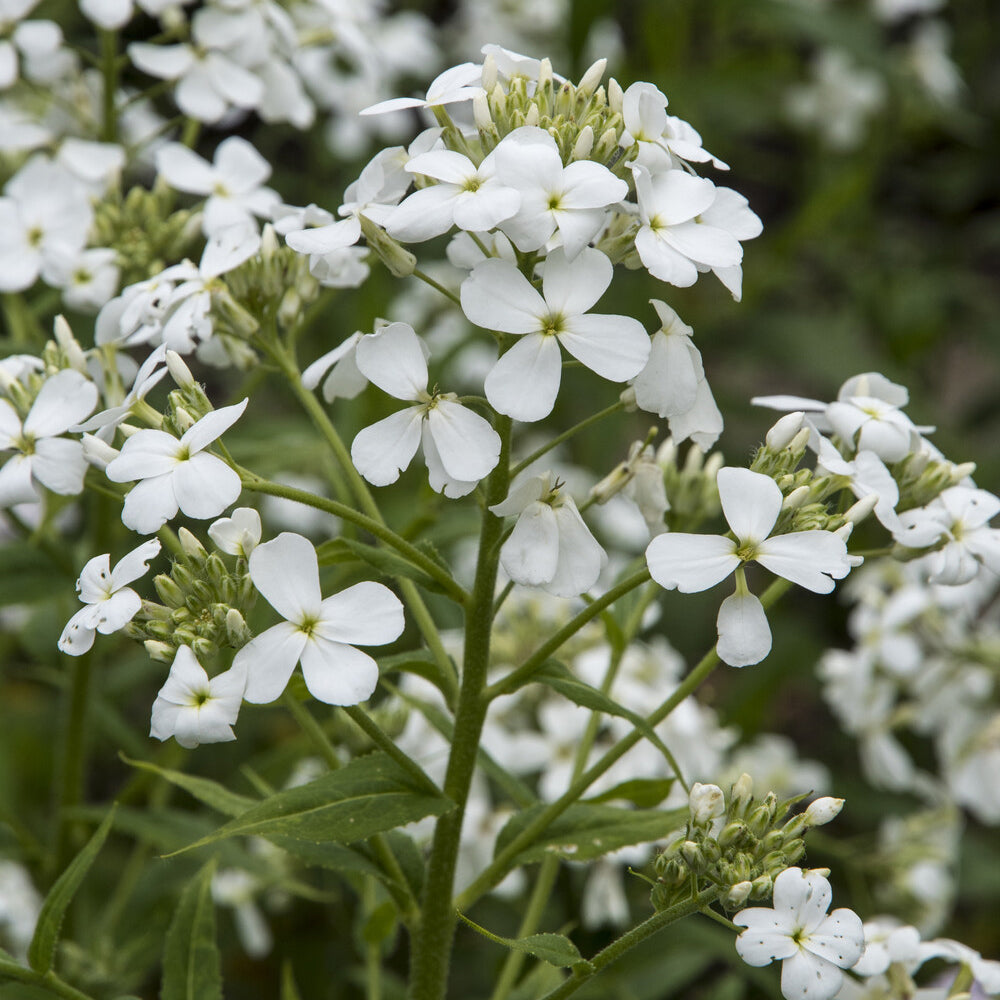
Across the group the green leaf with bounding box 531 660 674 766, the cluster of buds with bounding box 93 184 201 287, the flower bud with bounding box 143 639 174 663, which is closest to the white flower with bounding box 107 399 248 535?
the flower bud with bounding box 143 639 174 663

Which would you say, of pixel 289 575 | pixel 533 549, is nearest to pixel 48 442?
pixel 289 575

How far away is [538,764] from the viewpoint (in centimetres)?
257

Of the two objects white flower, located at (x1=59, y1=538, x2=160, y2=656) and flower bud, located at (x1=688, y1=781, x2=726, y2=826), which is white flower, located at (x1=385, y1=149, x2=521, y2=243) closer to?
white flower, located at (x1=59, y1=538, x2=160, y2=656)

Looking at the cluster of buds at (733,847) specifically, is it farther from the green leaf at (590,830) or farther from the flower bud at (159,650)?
the flower bud at (159,650)

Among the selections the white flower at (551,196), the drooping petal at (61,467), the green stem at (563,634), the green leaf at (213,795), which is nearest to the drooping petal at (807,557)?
the green stem at (563,634)

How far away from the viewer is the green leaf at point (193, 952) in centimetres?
170

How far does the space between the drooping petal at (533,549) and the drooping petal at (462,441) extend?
77mm

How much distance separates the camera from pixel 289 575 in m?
1.36

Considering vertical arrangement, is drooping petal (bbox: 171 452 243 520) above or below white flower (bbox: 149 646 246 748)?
above

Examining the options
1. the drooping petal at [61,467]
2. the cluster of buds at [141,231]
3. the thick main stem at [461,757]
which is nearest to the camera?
the thick main stem at [461,757]

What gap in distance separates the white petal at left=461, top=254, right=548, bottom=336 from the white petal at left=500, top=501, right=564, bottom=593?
0.21 meters

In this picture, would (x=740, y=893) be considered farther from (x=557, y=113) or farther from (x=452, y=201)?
(x=557, y=113)

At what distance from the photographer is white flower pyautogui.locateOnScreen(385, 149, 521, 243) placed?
132 centimetres

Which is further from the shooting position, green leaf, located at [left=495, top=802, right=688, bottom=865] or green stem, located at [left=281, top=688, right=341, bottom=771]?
green leaf, located at [left=495, top=802, right=688, bottom=865]
